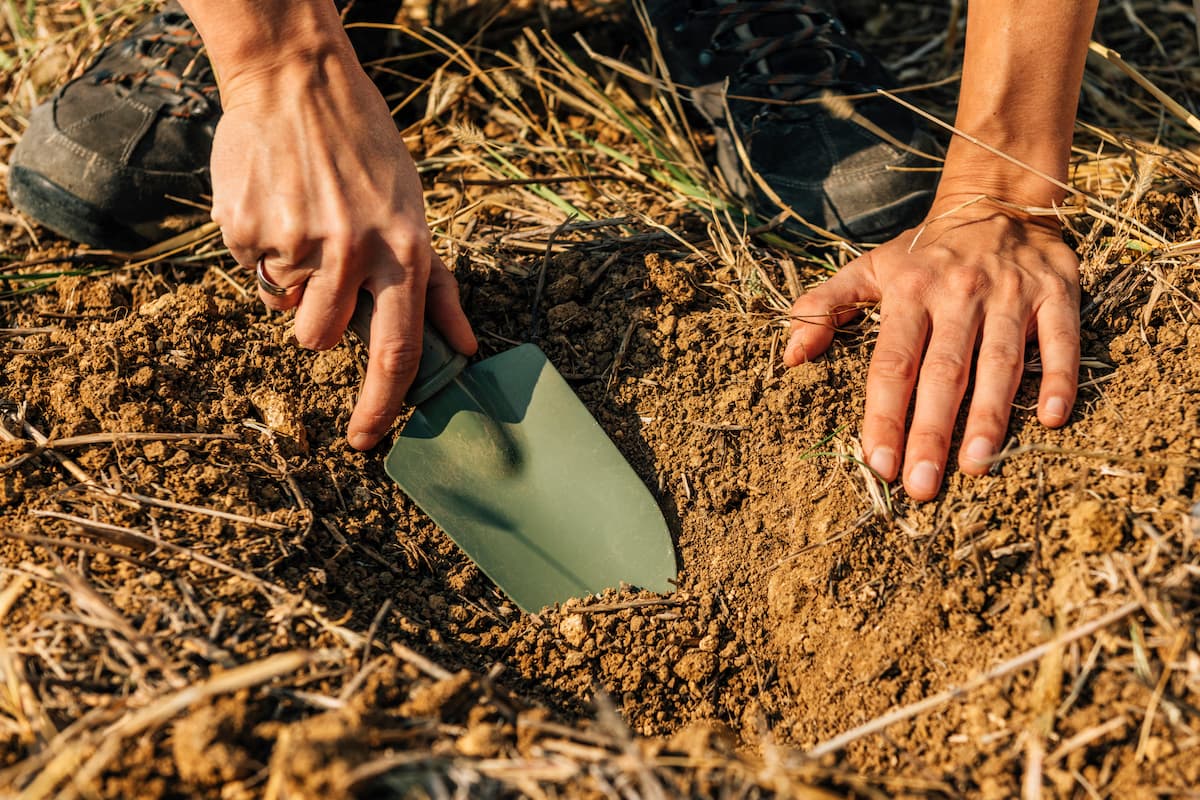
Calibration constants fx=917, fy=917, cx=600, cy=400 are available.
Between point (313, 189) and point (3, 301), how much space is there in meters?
0.99

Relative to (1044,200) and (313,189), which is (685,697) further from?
(1044,200)

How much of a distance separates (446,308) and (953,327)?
88cm

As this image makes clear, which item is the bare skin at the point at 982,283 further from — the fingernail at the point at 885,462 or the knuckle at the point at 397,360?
the knuckle at the point at 397,360

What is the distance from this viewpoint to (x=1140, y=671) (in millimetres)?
1162

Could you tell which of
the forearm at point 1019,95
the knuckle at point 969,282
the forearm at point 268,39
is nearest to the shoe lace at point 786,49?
the forearm at point 1019,95

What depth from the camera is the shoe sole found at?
202 centimetres

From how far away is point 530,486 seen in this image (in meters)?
1.73


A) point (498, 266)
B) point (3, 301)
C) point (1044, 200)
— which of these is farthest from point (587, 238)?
point (3, 301)

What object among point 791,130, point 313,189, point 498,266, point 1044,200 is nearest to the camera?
point 313,189

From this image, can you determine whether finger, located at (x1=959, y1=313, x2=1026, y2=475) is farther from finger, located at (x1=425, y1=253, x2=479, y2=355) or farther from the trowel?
finger, located at (x1=425, y1=253, x2=479, y2=355)

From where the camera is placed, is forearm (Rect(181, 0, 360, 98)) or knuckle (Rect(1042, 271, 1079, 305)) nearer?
forearm (Rect(181, 0, 360, 98))

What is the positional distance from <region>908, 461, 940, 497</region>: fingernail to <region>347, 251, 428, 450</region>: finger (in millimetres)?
859

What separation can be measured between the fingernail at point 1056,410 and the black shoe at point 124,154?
179 centimetres

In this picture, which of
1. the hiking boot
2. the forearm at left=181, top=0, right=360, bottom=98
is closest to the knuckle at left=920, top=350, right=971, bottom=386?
the forearm at left=181, top=0, right=360, bottom=98
